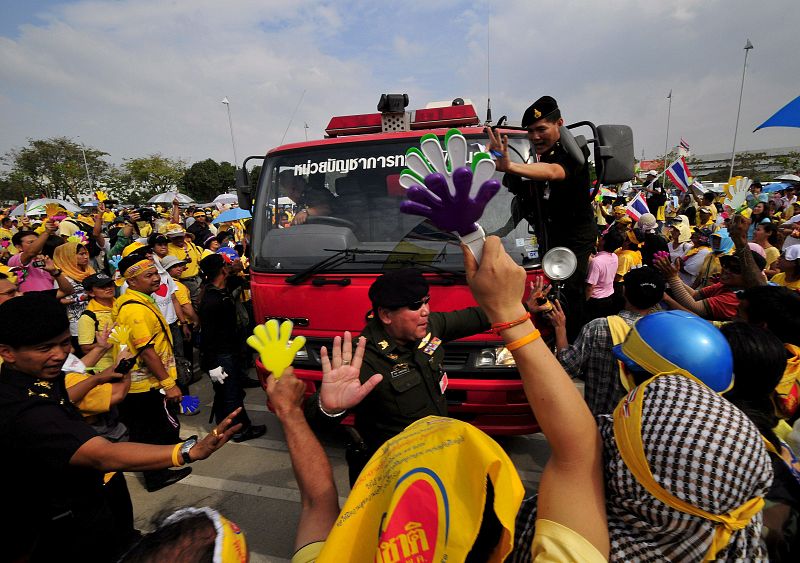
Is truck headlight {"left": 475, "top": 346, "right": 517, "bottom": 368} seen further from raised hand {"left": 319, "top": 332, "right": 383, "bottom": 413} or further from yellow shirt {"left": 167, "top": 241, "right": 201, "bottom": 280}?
yellow shirt {"left": 167, "top": 241, "right": 201, "bottom": 280}

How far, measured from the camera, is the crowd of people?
775 mm

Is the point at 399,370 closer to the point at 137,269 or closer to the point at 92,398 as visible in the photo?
the point at 92,398

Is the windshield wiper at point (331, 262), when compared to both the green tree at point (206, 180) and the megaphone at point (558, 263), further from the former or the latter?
the green tree at point (206, 180)

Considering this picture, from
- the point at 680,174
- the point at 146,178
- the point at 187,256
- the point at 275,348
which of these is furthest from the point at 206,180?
the point at 275,348

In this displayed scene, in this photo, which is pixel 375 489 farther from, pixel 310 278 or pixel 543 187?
pixel 543 187

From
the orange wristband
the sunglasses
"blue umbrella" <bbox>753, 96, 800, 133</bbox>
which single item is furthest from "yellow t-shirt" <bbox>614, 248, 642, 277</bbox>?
the orange wristband

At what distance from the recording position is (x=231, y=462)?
138 inches

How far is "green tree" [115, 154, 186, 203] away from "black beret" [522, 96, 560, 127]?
165 feet

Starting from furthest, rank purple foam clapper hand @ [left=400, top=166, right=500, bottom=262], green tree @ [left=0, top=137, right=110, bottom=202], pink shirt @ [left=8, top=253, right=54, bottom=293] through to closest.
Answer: green tree @ [left=0, top=137, right=110, bottom=202]
pink shirt @ [left=8, top=253, right=54, bottom=293]
purple foam clapper hand @ [left=400, top=166, right=500, bottom=262]

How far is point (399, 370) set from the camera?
187 centimetres

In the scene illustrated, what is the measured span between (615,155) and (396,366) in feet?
7.46

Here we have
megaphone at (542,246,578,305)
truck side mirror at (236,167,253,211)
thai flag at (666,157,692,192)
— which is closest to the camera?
megaphone at (542,246,578,305)

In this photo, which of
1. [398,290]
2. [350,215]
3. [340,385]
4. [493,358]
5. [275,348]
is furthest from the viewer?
[350,215]

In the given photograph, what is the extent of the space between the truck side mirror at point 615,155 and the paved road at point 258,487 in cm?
229
